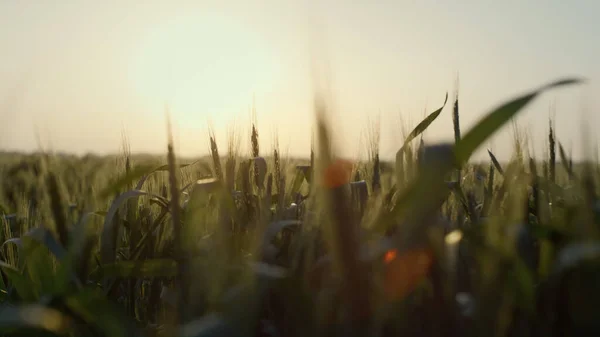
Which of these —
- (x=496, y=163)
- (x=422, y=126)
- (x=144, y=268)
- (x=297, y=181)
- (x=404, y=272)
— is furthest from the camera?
(x=297, y=181)

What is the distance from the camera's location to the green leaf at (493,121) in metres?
0.88

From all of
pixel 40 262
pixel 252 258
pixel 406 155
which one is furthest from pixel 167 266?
pixel 406 155

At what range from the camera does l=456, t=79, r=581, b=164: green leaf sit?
0.88m

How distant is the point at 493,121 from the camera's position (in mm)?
881

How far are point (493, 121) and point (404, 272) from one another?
284mm

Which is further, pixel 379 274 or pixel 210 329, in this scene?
pixel 379 274

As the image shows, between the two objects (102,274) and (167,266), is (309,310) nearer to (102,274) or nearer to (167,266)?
(167,266)

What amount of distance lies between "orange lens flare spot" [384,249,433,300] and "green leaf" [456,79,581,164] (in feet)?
0.60

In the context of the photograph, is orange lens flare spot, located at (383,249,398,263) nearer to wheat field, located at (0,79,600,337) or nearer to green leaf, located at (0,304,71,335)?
wheat field, located at (0,79,600,337)

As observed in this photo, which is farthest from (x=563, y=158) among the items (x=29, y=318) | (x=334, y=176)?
(x=29, y=318)

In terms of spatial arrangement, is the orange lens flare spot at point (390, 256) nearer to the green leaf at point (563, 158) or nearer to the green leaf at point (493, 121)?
the green leaf at point (493, 121)

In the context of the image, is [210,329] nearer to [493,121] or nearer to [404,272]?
[404,272]

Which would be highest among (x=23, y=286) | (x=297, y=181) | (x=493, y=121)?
(x=493, y=121)

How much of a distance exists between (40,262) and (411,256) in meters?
0.86
